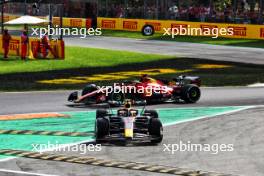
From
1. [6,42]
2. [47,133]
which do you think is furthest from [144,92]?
[6,42]

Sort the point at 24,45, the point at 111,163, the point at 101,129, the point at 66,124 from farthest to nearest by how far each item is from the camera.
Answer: the point at 24,45 → the point at 66,124 → the point at 101,129 → the point at 111,163

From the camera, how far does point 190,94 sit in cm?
2311

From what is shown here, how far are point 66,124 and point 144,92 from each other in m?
4.19

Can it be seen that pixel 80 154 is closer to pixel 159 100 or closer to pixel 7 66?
pixel 159 100

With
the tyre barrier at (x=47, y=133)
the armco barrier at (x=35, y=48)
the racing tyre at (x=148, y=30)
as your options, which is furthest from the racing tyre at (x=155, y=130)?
the racing tyre at (x=148, y=30)

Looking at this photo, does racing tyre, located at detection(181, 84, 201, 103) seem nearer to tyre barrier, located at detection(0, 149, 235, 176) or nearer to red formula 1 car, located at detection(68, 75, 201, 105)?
red formula 1 car, located at detection(68, 75, 201, 105)

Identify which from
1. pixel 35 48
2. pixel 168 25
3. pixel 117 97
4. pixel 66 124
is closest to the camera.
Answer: pixel 66 124

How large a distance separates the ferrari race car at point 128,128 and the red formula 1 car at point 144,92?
15.0 ft

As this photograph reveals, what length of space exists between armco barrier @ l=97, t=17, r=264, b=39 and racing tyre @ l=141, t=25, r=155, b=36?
3.52 ft

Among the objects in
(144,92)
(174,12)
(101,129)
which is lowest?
(144,92)

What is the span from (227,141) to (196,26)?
4100 centimetres

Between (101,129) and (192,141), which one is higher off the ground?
(101,129)

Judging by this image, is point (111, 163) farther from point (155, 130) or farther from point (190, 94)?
point (190, 94)

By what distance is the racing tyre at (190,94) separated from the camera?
23.0 metres
